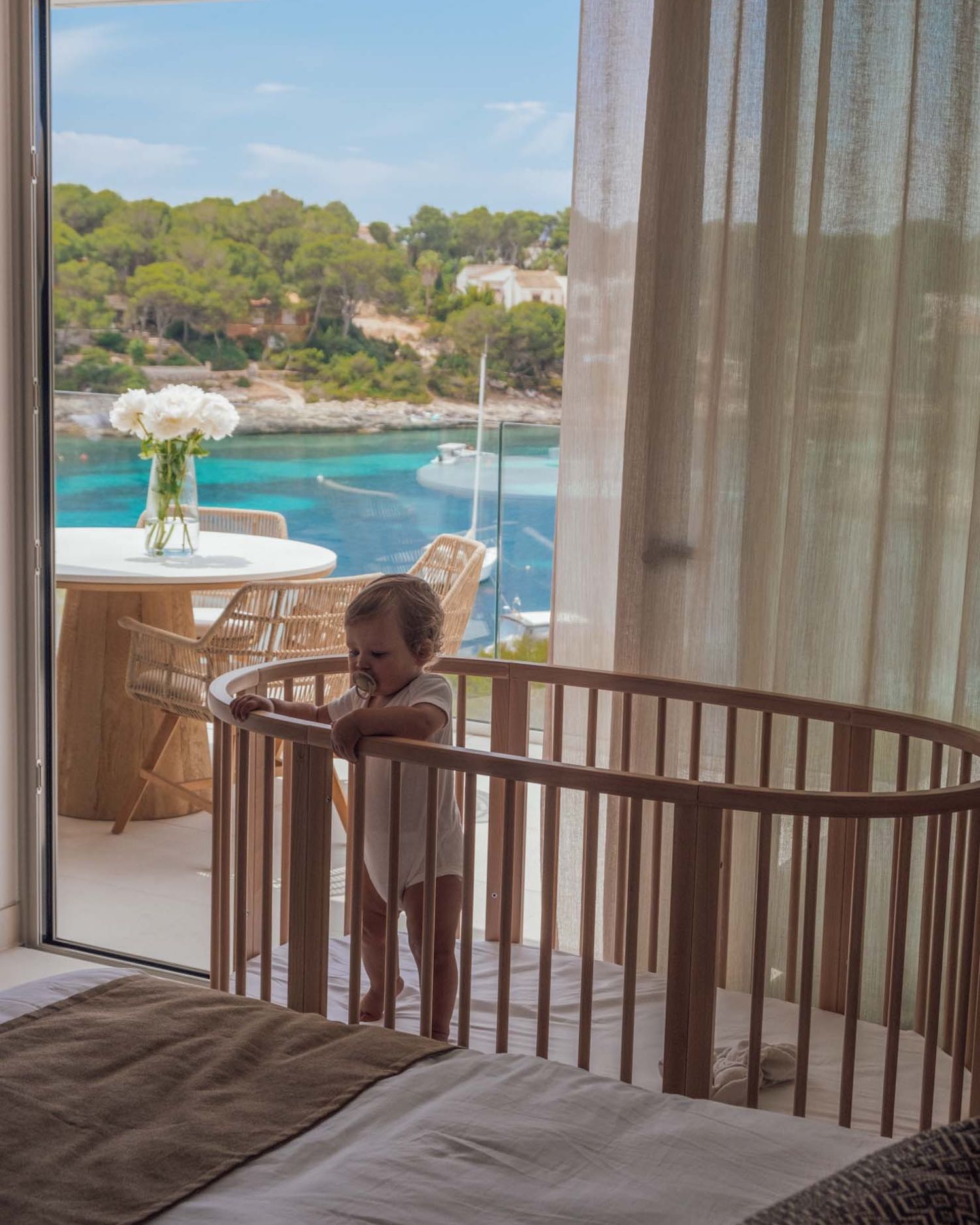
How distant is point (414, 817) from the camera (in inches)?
80.7

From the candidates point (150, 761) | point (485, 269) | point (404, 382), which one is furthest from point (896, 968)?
point (404, 382)

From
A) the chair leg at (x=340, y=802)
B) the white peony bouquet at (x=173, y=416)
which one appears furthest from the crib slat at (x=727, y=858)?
the white peony bouquet at (x=173, y=416)

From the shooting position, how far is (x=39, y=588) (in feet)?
9.40

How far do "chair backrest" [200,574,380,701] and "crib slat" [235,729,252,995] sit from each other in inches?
46.9

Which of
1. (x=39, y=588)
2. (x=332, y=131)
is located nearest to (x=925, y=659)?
(x=39, y=588)

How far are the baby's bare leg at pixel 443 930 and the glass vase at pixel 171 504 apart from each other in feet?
5.86

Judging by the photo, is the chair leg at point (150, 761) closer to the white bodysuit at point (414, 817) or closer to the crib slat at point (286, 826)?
the crib slat at point (286, 826)

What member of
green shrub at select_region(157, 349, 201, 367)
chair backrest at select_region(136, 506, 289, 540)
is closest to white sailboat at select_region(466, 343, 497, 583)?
chair backrest at select_region(136, 506, 289, 540)

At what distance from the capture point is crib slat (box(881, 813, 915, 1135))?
1562 mm

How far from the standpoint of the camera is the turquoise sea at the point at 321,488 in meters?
5.73

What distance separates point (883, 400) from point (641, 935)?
108 centimetres

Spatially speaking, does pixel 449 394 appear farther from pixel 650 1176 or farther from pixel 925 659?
pixel 650 1176

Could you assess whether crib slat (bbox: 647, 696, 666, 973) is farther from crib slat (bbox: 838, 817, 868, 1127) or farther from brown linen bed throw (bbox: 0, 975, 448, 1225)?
brown linen bed throw (bbox: 0, 975, 448, 1225)

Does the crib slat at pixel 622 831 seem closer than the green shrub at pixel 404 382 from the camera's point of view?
Yes
